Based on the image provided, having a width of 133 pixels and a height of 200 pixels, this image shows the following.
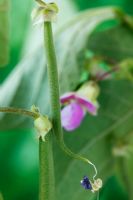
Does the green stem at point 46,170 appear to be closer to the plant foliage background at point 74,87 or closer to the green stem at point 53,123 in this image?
the green stem at point 53,123

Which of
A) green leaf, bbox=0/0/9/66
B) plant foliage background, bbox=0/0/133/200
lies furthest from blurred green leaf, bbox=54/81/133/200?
green leaf, bbox=0/0/9/66

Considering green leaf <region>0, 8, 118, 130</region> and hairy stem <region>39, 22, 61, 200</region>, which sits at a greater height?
green leaf <region>0, 8, 118, 130</region>

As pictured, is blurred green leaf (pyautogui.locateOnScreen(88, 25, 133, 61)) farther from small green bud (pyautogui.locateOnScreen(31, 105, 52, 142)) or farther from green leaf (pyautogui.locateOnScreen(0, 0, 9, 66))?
small green bud (pyautogui.locateOnScreen(31, 105, 52, 142))

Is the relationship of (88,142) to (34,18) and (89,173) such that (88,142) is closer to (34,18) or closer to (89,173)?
(89,173)

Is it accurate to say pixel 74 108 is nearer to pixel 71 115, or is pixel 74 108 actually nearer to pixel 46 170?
pixel 71 115

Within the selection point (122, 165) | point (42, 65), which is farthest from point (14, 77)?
point (122, 165)

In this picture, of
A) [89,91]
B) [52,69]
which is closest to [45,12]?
[52,69]
